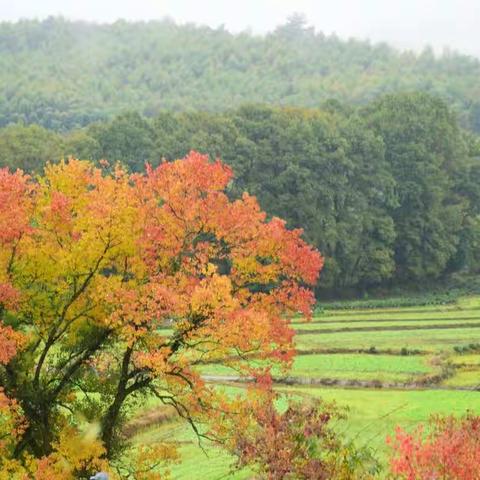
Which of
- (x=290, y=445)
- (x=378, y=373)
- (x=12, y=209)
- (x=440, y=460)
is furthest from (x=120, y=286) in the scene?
(x=378, y=373)

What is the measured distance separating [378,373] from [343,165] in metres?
45.4

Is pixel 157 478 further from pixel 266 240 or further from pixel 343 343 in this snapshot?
pixel 343 343

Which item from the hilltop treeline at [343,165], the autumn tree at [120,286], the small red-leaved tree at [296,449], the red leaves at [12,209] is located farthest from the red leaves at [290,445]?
the hilltop treeline at [343,165]

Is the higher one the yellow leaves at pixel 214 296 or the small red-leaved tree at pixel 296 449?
the yellow leaves at pixel 214 296

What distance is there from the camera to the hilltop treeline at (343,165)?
88.9 meters

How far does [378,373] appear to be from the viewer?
50219 mm

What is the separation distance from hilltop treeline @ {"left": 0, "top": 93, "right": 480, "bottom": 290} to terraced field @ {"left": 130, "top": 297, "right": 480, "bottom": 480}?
16.4 metres

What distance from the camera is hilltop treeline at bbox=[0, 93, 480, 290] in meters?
88.9

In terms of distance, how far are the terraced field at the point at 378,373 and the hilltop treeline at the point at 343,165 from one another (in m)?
16.4

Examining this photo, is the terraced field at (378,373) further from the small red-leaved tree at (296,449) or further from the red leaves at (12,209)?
the red leaves at (12,209)

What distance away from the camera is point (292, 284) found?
2397cm

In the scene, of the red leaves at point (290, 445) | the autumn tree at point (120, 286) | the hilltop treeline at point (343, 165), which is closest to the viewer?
the red leaves at point (290, 445)

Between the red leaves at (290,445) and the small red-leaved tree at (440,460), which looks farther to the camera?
the red leaves at (290,445)

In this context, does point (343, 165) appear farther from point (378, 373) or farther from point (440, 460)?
point (440, 460)
